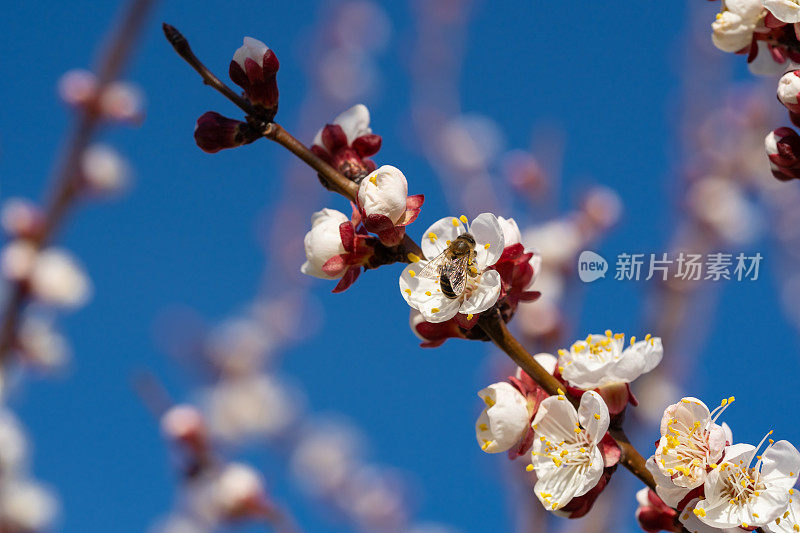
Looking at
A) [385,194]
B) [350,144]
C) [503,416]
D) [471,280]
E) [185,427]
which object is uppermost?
[185,427]

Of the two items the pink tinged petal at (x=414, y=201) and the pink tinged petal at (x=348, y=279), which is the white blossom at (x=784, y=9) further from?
the pink tinged petal at (x=348, y=279)

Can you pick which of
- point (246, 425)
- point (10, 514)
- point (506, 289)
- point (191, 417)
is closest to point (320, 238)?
point (506, 289)

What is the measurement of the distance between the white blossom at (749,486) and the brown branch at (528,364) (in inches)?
3.1

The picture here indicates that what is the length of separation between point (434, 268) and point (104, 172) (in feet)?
6.48

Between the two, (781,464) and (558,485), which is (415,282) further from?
(781,464)

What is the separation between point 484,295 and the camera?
3.01 feet

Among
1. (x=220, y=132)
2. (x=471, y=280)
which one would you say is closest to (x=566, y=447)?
(x=471, y=280)

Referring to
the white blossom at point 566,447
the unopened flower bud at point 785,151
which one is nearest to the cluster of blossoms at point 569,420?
the white blossom at point 566,447

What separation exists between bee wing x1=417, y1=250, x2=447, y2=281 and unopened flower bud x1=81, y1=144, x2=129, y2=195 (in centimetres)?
171

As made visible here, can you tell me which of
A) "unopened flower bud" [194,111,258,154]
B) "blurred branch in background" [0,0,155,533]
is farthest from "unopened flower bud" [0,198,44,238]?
"unopened flower bud" [194,111,258,154]

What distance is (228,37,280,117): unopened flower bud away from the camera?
3.24ft

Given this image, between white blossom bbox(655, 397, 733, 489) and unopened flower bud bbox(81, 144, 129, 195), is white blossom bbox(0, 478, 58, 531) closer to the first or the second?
unopened flower bud bbox(81, 144, 129, 195)

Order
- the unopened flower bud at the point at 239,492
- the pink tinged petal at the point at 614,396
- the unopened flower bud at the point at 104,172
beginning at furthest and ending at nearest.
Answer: the unopened flower bud at the point at 104,172 < the unopened flower bud at the point at 239,492 < the pink tinged petal at the point at 614,396

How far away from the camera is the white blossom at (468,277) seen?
93cm
